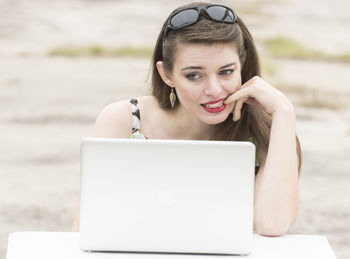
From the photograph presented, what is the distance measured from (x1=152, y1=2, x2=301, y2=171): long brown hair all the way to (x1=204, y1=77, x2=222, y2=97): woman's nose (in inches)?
5.2

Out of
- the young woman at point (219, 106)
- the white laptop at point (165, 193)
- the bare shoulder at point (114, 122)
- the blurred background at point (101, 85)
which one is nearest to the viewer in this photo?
the white laptop at point (165, 193)

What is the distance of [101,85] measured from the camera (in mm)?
9195

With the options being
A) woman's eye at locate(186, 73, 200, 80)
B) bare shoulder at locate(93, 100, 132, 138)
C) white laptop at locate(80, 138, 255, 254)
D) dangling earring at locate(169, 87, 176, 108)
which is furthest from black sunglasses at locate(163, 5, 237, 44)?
white laptop at locate(80, 138, 255, 254)

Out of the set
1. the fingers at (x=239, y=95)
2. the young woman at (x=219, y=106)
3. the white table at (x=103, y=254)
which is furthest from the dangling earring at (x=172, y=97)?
the white table at (x=103, y=254)

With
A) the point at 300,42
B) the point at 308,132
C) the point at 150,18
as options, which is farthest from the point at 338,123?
the point at 150,18

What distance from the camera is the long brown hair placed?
305 centimetres

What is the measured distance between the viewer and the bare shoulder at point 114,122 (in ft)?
10.8

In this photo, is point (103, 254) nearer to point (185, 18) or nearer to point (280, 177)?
point (280, 177)

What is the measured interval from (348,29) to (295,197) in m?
11.3

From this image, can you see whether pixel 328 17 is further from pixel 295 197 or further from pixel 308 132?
pixel 295 197

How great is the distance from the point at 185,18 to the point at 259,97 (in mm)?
368

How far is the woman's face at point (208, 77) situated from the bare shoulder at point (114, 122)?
34 cm

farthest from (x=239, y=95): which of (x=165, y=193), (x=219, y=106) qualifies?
(x=165, y=193)

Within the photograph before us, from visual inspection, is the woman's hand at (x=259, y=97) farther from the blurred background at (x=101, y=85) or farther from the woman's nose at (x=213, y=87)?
the blurred background at (x=101, y=85)
